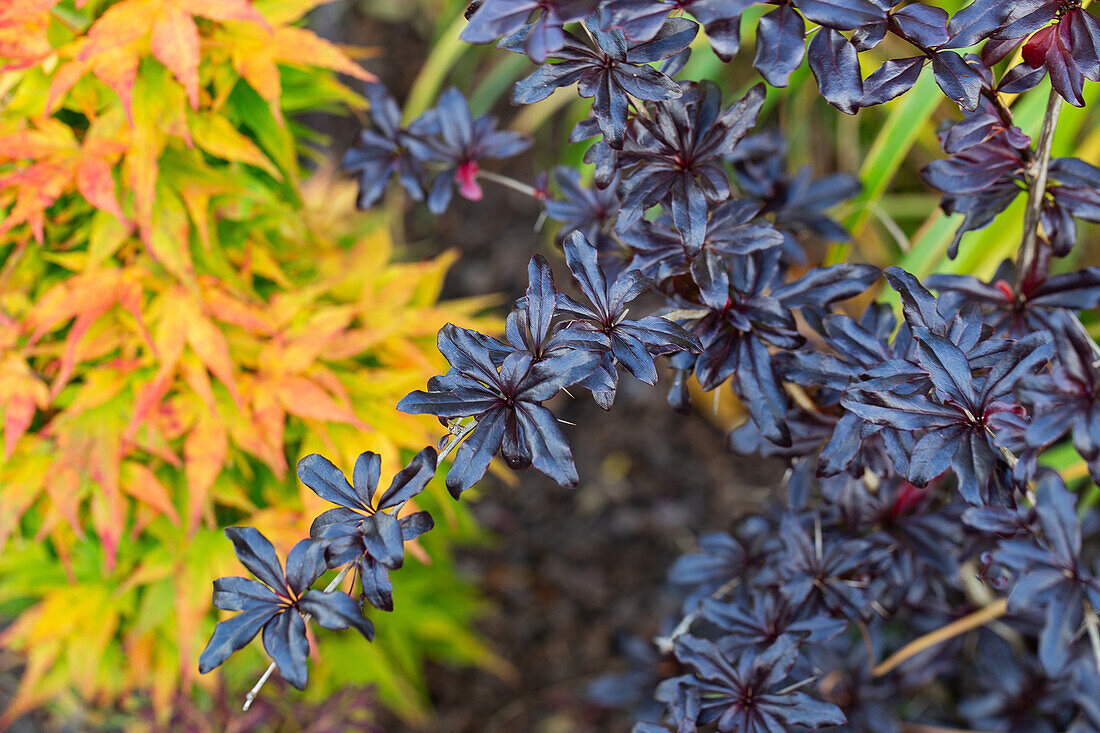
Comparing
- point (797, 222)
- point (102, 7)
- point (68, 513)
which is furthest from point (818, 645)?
point (102, 7)

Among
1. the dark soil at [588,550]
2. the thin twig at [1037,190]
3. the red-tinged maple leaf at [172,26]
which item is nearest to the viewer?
the thin twig at [1037,190]

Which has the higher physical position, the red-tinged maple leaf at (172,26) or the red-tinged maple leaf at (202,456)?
the red-tinged maple leaf at (172,26)

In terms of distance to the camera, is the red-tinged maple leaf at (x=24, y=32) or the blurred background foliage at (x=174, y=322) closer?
the red-tinged maple leaf at (x=24, y=32)

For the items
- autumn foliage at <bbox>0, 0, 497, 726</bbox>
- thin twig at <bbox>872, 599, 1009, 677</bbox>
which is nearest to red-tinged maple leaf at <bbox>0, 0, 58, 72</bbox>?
autumn foliage at <bbox>0, 0, 497, 726</bbox>

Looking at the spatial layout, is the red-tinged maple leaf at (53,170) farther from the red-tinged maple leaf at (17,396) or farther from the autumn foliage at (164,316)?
the red-tinged maple leaf at (17,396)

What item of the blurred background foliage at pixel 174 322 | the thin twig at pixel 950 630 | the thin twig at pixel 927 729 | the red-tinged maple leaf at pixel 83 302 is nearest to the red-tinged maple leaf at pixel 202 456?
the blurred background foliage at pixel 174 322

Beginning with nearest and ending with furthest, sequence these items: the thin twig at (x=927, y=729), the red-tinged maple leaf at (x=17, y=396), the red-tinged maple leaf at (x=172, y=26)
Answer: the red-tinged maple leaf at (x=172, y=26)
the red-tinged maple leaf at (x=17, y=396)
the thin twig at (x=927, y=729)

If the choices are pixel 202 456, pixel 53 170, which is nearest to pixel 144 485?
pixel 202 456

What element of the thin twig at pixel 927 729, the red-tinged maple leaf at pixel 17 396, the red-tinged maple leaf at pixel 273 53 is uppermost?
the red-tinged maple leaf at pixel 273 53
